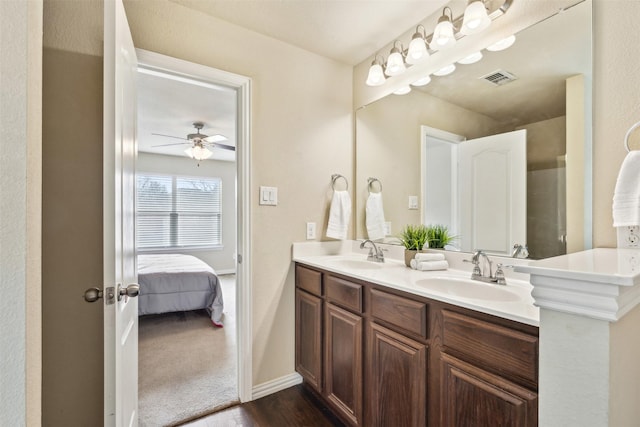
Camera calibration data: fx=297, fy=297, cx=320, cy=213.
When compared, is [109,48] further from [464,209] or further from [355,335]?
[464,209]

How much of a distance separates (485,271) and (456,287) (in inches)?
7.8

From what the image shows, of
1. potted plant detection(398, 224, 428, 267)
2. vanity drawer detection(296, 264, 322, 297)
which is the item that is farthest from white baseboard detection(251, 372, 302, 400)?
potted plant detection(398, 224, 428, 267)

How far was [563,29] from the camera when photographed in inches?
50.2

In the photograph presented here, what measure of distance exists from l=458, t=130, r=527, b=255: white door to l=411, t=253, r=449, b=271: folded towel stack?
0.51 ft

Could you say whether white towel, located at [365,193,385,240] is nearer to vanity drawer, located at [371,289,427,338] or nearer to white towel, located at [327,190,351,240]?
white towel, located at [327,190,351,240]

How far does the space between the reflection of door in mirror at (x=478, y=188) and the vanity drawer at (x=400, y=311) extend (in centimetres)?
63

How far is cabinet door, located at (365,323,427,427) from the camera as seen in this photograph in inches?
46.1

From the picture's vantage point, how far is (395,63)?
1.90 meters

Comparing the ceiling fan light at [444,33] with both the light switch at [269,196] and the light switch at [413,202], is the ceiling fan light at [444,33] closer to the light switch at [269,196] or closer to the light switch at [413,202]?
the light switch at [413,202]

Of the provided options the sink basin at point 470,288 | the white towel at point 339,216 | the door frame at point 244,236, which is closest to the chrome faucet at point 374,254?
the white towel at point 339,216

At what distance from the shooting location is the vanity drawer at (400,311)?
3.85ft

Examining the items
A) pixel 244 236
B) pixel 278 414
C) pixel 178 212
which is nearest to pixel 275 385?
pixel 278 414
